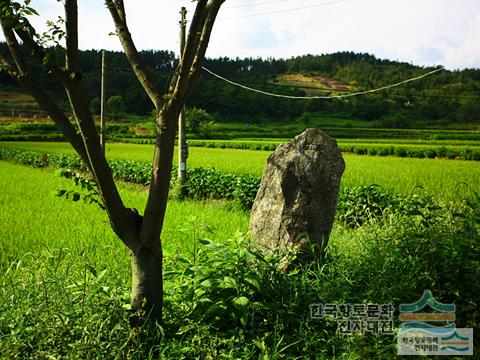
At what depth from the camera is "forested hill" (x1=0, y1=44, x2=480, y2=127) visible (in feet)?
191

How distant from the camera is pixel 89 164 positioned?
2953mm

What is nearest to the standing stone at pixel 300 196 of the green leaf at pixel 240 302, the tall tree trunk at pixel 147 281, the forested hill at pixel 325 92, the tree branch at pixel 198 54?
the green leaf at pixel 240 302

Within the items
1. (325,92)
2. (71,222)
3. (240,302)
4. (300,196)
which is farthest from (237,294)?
(325,92)

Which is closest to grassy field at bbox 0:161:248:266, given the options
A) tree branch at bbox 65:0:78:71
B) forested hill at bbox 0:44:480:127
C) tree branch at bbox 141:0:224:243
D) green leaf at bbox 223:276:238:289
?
green leaf at bbox 223:276:238:289

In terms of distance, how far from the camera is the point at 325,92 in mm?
83562

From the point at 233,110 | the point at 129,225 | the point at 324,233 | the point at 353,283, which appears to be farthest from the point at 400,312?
the point at 233,110

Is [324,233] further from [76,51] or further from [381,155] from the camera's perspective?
[381,155]

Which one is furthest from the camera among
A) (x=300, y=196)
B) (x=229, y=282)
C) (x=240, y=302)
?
(x=300, y=196)

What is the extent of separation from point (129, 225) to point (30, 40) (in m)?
1.35

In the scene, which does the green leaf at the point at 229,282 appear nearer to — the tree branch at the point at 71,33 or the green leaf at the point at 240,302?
the green leaf at the point at 240,302

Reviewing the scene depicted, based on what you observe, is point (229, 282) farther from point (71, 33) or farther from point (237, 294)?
point (71, 33)

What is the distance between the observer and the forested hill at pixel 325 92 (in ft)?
191

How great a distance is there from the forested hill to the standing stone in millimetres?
45766

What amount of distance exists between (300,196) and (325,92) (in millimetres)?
82225
